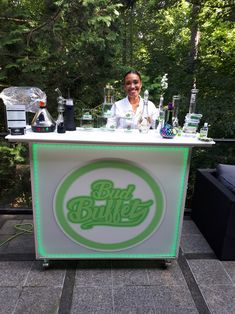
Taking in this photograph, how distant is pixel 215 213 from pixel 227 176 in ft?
1.21

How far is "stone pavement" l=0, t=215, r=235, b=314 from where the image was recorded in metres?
1.68

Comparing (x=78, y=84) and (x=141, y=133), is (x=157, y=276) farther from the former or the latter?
(x=78, y=84)

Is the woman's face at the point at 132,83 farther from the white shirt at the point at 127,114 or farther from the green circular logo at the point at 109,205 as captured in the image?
the green circular logo at the point at 109,205

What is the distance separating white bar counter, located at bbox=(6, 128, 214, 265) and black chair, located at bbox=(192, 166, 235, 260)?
1.42ft

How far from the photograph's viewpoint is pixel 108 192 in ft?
5.97

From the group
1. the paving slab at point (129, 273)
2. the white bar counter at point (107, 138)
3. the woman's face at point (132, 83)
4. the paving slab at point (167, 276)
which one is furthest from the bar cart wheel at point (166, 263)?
the woman's face at point (132, 83)

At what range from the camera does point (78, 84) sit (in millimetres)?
3668

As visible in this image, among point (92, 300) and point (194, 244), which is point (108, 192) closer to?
point (92, 300)

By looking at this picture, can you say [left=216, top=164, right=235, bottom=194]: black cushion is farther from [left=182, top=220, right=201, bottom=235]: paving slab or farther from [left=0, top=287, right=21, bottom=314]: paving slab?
[left=0, top=287, right=21, bottom=314]: paving slab

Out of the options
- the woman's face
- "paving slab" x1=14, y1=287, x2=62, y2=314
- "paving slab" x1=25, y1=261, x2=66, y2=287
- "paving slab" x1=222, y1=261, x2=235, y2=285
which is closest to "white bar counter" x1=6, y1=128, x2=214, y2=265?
"paving slab" x1=25, y1=261, x2=66, y2=287

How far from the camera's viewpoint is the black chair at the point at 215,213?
6.77ft

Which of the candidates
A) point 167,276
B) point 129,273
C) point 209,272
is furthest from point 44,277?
point 209,272

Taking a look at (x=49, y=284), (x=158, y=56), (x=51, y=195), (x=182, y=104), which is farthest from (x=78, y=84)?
(x=49, y=284)

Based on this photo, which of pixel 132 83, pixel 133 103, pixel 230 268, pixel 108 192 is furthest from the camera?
pixel 133 103
